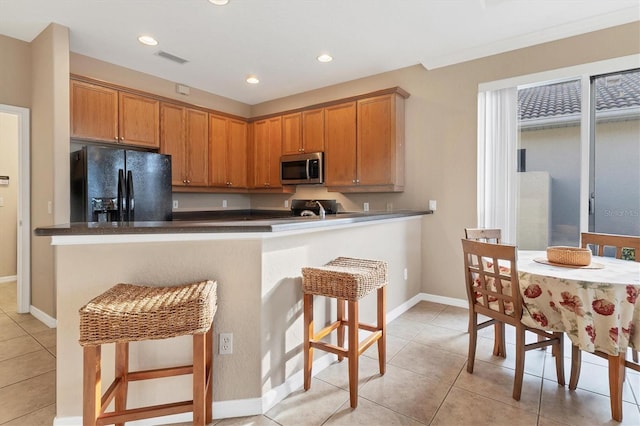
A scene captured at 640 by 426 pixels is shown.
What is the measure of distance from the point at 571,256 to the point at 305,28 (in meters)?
2.76

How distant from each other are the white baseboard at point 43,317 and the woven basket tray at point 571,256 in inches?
163

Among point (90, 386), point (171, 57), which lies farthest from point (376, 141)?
point (90, 386)

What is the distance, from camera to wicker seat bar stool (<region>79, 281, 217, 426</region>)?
1233 millimetres

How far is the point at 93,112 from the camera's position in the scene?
3418mm

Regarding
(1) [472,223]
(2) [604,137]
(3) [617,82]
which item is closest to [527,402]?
(1) [472,223]

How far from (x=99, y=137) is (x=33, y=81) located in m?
0.72

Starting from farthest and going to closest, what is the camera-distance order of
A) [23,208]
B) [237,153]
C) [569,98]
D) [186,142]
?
[237,153] < [186,142] < [23,208] < [569,98]

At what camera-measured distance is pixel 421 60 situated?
11.9ft

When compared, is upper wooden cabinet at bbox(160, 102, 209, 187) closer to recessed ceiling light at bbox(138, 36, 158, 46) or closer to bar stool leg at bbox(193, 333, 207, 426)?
recessed ceiling light at bbox(138, 36, 158, 46)

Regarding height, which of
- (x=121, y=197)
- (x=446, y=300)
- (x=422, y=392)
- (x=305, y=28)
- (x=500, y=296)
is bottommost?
(x=422, y=392)

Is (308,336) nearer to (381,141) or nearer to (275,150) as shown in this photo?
(381,141)

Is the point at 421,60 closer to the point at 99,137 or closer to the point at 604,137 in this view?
the point at 604,137

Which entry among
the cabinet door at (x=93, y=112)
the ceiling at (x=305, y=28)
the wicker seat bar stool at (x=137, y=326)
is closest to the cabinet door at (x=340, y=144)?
the ceiling at (x=305, y=28)

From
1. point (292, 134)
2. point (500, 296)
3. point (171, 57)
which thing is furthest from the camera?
point (292, 134)
